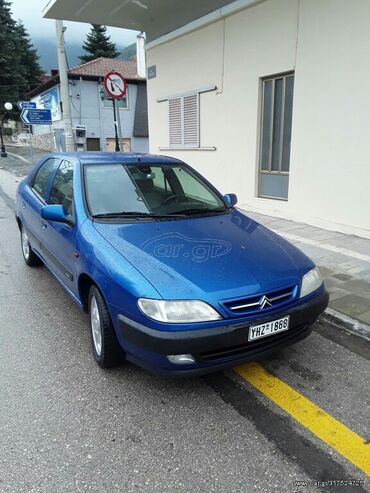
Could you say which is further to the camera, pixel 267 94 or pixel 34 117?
pixel 34 117

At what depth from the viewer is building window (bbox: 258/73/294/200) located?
7810 mm

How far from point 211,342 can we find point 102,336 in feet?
2.91

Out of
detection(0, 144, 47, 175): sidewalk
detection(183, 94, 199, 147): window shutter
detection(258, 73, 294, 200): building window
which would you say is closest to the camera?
detection(258, 73, 294, 200): building window

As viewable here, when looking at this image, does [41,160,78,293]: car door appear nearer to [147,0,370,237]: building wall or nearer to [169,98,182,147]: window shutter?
[147,0,370,237]: building wall

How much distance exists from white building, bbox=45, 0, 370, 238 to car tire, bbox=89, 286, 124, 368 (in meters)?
4.98

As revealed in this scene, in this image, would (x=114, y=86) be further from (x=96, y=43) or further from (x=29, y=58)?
(x=29, y=58)

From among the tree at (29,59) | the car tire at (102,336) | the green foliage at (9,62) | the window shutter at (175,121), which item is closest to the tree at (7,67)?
the green foliage at (9,62)

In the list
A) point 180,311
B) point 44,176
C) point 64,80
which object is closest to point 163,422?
point 180,311

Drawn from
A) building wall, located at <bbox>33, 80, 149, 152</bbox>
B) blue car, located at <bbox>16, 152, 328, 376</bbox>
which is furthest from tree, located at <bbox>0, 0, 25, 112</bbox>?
blue car, located at <bbox>16, 152, 328, 376</bbox>

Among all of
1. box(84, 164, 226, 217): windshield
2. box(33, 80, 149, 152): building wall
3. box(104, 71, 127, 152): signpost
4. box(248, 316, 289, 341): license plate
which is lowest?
box(248, 316, 289, 341): license plate

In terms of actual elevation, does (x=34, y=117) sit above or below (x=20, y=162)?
above

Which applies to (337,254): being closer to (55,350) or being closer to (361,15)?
(361,15)

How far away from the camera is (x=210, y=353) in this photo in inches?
100

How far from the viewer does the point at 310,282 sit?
3000mm
